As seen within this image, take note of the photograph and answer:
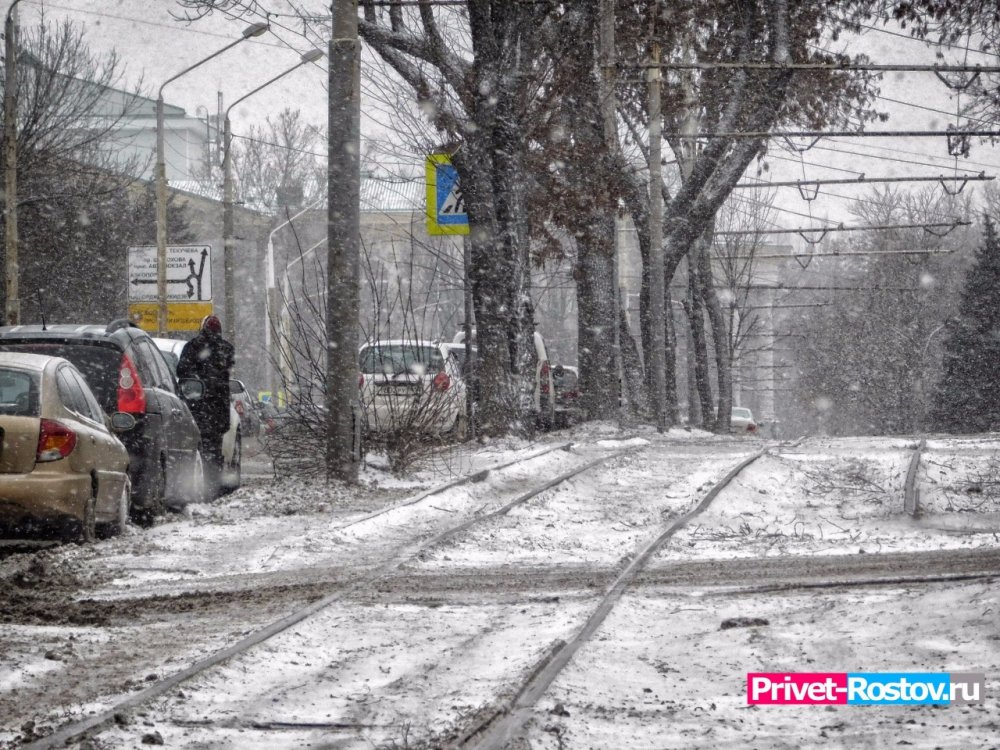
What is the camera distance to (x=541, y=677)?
5.19m

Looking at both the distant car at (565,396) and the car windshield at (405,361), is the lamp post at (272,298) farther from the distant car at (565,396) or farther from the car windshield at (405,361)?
the distant car at (565,396)

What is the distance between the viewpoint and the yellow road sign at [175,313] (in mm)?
27516

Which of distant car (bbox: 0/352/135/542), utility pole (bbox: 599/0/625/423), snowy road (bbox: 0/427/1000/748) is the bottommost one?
snowy road (bbox: 0/427/1000/748)

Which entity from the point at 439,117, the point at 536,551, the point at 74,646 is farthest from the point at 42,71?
the point at 74,646

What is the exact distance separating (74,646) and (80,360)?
17.2 ft

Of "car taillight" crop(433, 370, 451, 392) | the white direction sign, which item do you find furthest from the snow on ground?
the white direction sign

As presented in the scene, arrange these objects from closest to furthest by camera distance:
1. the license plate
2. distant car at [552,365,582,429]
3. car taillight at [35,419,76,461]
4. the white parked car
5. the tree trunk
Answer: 1. car taillight at [35,419,76,461]
2. the white parked car
3. the license plate
4. distant car at [552,365,582,429]
5. the tree trunk

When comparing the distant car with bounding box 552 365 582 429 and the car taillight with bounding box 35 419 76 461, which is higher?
the car taillight with bounding box 35 419 76 461

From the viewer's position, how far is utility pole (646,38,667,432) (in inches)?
1083

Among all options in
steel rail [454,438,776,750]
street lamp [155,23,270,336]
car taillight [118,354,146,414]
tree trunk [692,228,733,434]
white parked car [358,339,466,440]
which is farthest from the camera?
tree trunk [692,228,733,434]

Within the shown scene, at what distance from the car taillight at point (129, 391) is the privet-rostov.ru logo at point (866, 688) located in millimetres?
6649

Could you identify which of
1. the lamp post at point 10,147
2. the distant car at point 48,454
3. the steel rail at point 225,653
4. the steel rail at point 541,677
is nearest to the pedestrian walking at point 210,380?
the distant car at point 48,454

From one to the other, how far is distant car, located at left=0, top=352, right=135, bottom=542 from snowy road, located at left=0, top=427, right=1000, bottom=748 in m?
0.26

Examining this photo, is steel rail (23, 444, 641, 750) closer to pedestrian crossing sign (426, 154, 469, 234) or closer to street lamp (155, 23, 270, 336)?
pedestrian crossing sign (426, 154, 469, 234)
